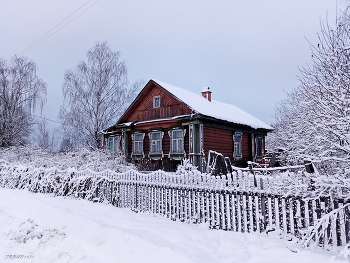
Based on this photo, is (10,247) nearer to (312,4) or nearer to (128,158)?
(312,4)

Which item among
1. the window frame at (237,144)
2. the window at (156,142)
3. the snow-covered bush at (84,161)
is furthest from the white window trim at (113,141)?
the window frame at (237,144)

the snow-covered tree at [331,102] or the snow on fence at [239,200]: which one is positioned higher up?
the snow-covered tree at [331,102]

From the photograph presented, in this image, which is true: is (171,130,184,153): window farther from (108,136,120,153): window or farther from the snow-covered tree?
the snow-covered tree

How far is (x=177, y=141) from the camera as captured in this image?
Answer: 1714cm

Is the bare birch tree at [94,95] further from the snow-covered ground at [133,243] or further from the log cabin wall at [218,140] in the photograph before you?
the snow-covered ground at [133,243]

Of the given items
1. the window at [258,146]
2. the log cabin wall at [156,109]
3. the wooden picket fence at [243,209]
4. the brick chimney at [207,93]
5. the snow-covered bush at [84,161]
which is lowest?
the wooden picket fence at [243,209]

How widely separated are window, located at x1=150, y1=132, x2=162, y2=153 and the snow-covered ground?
11.4 metres

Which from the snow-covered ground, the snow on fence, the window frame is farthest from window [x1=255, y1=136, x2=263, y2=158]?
the snow-covered ground

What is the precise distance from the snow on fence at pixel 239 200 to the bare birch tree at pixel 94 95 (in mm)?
15448

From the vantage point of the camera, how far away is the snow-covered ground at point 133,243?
412cm

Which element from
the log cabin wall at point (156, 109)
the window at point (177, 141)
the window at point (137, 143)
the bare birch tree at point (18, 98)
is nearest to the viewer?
the window at point (177, 141)

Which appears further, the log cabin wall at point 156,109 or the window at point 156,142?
the window at point 156,142

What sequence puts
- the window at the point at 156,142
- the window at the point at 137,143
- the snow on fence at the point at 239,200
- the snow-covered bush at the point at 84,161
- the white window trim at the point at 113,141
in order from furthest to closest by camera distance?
the white window trim at the point at 113,141 < the window at the point at 137,143 < the window at the point at 156,142 < the snow-covered bush at the point at 84,161 < the snow on fence at the point at 239,200

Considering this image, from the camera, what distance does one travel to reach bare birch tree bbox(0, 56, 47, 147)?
24.7 metres
